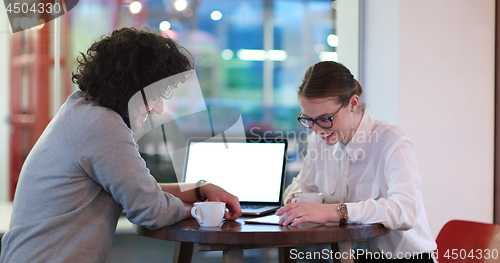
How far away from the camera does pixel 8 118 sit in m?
2.29

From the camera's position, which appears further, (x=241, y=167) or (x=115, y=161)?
(x=241, y=167)

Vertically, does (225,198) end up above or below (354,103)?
below

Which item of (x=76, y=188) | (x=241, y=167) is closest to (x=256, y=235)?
(x=76, y=188)

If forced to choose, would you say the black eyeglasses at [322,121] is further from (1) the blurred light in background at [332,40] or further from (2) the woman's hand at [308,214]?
(1) the blurred light in background at [332,40]

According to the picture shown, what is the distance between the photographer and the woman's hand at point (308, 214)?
1.37m

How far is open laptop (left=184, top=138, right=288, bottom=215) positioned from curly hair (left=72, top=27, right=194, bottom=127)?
68 centimetres

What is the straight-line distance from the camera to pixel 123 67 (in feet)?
4.22

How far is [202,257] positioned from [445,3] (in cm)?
212

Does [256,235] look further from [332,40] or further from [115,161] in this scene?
[332,40]

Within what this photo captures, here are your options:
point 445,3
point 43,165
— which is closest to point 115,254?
point 43,165

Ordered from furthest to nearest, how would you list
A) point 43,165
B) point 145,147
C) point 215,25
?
point 215,25 → point 145,147 → point 43,165

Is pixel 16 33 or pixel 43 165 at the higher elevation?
pixel 16 33

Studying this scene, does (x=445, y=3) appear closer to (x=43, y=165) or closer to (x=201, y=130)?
(x=201, y=130)

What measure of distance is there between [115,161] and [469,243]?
1359mm
